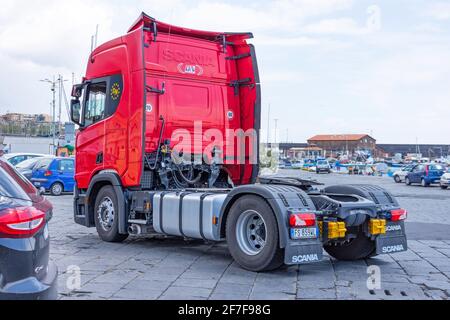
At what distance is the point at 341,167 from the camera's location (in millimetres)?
75188

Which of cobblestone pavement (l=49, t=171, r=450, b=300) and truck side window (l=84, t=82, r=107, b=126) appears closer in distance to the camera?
cobblestone pavement (l=49, t=171, r=450, b=300)

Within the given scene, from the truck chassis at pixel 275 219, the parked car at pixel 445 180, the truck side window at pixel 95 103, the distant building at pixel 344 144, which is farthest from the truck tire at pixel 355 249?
the distant building at pixel 344 144

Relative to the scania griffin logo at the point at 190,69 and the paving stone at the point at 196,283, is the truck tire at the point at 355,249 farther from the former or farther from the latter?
the scania griffin logo at the point at 190,69

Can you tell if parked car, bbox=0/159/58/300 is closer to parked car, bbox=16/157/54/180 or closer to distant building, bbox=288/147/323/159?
parked car, bbox=16/157/54/180

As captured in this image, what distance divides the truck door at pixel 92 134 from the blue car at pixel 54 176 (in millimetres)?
11757

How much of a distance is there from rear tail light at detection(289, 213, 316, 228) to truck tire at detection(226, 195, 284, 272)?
25cm

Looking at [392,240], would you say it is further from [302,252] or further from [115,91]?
[115,91]

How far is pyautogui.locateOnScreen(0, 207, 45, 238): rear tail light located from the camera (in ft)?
13.5

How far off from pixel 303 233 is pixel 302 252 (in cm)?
23

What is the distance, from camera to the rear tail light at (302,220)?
7211mm

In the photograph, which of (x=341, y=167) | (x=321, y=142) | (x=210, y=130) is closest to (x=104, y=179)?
(x=210, y=130)

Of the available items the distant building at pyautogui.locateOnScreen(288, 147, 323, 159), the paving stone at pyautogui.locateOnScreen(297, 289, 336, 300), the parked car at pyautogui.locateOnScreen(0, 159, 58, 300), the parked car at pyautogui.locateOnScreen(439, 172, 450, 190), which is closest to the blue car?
the paving stone at pyautogui.locateOnScreen(297, 289, 336, 300)
